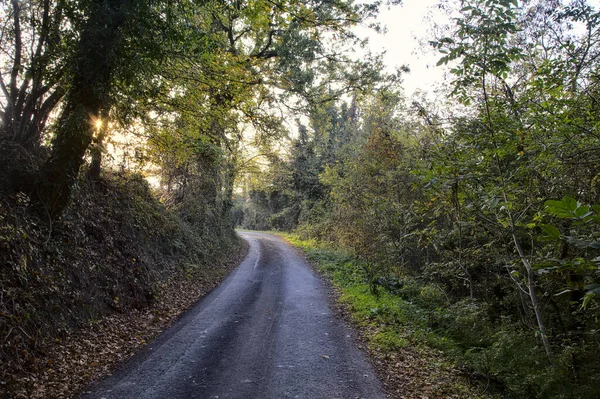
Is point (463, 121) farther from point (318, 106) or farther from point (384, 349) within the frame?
point (318, 106)

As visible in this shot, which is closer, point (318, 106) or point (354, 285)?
point (354, 285)

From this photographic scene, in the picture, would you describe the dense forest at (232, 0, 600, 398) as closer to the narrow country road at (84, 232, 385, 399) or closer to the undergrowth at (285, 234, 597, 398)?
the undergrowth at (285, 234, 597, 398)

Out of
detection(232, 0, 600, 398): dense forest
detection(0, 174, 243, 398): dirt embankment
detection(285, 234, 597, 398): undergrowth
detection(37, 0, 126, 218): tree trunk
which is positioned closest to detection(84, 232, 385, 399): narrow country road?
detection(0, 174, 243, 398): dirt embankment

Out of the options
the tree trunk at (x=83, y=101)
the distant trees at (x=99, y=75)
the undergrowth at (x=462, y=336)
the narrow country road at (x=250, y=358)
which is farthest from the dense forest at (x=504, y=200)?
the tree trunk at (x=83, y=101)

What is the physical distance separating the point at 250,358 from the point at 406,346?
126 inches

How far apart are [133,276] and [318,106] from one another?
31.2 feet

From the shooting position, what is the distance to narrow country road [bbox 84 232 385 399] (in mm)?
5574

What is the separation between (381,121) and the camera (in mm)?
16938

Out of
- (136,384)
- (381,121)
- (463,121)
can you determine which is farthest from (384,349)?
(381,121)

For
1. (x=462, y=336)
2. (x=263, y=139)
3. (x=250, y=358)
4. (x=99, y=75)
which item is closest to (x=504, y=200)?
(x=462, y=336)

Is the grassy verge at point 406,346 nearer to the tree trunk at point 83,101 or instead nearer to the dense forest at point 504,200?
the dense forest at point 504,200

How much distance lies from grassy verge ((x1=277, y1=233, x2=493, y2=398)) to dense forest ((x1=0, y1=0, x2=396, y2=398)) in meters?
5.14

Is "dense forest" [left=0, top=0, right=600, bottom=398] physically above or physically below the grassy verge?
above

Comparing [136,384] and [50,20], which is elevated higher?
[50,20]
